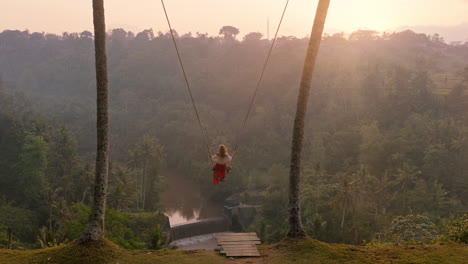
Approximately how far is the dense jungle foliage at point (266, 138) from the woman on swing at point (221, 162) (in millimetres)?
6303

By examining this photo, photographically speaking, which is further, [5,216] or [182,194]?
[182,194]

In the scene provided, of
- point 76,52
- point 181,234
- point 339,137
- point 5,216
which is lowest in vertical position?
point 181,234

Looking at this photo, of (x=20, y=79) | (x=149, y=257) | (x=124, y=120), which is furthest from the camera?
(x=20, y=79)

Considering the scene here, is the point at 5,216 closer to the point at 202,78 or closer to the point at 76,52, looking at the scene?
the point at 202,78

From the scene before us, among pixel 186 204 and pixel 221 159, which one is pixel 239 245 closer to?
pixel 221 159

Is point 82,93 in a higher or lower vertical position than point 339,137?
higher

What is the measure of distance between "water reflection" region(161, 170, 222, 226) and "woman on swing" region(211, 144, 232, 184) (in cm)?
3845

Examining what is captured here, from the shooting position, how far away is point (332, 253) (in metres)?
8.13

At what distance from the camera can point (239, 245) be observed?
8742 mm

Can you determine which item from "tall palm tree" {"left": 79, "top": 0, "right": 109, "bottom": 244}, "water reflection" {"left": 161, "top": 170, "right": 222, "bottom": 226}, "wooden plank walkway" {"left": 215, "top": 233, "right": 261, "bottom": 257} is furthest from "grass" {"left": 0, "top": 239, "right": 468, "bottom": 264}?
"water reflection" {"left": 161, "top": 170, "right": 222, "bottom": 226}

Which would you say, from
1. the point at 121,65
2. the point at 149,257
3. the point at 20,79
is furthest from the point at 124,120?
the point at 149,257

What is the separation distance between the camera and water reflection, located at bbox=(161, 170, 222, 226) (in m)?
50.4

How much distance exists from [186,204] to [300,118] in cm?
4644

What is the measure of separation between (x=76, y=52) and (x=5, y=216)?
106796 mm
